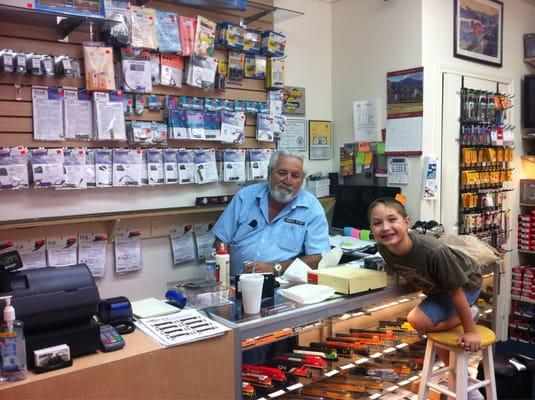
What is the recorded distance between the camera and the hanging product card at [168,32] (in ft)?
10.1

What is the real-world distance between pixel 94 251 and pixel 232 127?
1262mm

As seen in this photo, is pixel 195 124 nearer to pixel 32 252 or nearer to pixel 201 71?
pixel 201 71

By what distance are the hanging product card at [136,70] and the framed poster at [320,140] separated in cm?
158

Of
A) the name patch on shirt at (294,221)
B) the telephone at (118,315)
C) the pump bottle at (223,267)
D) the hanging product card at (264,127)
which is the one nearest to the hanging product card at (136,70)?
the hanging product card at (264,127)

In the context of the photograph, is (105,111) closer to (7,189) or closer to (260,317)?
(7,189)

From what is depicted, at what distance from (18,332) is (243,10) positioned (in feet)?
8.91

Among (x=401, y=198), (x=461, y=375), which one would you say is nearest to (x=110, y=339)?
(x=461, y=375)

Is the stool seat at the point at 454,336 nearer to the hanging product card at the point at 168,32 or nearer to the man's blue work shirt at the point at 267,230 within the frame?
the man's blue work shirt at the point at 267,230

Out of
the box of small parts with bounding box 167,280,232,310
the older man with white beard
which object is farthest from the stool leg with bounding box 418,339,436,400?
the box of small parts with bounding box 167,280,232,310

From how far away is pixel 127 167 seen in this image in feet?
9.97

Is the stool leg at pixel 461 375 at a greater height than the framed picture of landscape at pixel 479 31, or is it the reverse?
the framed picture of landscape at pixel 479 31

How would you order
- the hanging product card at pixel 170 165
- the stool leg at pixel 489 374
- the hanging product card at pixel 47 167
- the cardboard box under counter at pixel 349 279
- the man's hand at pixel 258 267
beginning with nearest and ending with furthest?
the cardboard box under counter at pixel 349 279 → the stool leg at pixel 489 374 → the man's hand at pixel 258 267 → the hanging product card at pixel 47 167 → the hanging product card at pixel 170 165

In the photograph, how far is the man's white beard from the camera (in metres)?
3.09

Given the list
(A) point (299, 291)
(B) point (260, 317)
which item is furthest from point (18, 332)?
(A) point (299, 291)
